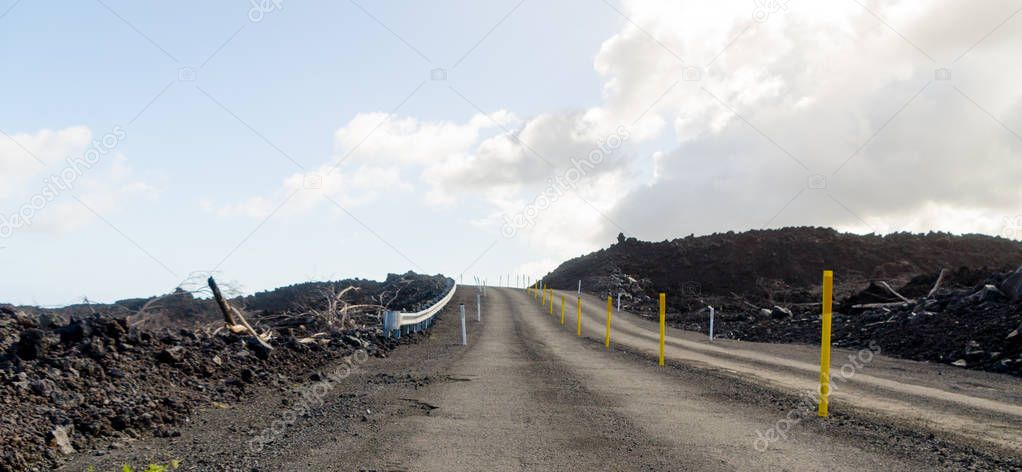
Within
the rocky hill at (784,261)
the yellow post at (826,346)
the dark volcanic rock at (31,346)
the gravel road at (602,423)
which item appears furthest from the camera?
the rocky hill at (784,261)

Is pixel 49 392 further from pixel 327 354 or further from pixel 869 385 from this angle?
pixel 869 385

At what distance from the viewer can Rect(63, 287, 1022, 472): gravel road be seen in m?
6.48

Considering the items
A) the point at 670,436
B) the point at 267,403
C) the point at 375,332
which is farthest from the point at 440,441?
→ the point at 375,332

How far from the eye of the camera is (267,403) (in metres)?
9.88

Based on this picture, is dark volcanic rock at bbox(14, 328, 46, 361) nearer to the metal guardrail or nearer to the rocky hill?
the metal guardrail
